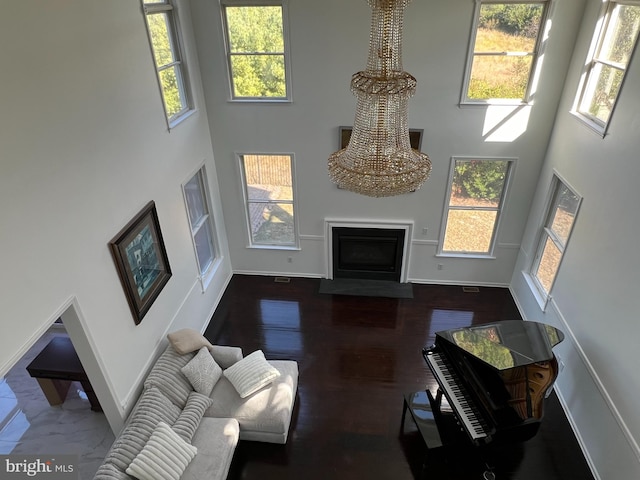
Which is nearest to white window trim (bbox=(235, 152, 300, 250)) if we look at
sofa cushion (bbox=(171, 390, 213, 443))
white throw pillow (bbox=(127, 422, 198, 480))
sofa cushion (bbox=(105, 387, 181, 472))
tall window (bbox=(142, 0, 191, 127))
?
tall window (bbox=(142, 0, 191, 127))

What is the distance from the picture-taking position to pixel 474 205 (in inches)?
250

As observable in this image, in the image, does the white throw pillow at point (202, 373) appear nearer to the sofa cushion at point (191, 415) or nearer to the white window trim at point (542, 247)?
the sofa cushion at point (191, 415)

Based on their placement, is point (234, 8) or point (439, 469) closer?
point (439, 469)

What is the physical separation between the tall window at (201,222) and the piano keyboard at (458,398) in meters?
3.46

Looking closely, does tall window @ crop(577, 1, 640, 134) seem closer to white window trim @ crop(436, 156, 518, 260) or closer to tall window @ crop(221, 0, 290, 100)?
white window trim @ crop(436, 156, 518, 260)

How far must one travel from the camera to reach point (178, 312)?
5.20 meters

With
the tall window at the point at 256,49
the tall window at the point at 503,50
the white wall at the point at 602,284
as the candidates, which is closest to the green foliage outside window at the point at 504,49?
the tall window at the point at 503,50

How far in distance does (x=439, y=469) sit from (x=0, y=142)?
4.70 meters

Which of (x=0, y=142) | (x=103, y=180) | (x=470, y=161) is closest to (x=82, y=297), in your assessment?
(x=103, y=180)

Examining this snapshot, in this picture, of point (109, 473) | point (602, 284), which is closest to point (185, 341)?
point (109, 473)

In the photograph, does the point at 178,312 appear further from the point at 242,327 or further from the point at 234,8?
the point at 234,8

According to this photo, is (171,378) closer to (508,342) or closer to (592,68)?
(508,342)

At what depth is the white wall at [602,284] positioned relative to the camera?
378 centimetres

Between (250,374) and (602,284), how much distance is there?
3.85 m
